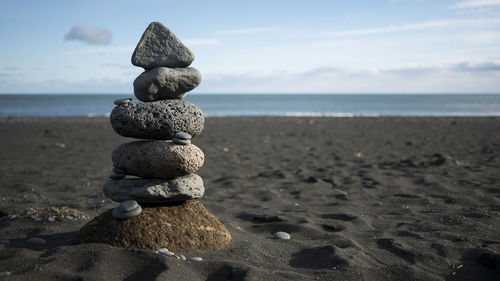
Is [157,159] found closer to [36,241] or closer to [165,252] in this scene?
[165,252]

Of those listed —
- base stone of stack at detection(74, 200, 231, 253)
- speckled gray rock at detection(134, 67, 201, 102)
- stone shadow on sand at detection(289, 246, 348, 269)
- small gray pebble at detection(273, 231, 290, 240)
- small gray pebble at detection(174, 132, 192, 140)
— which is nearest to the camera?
stone shadow on sand at detection(289, 246, 348, 269)

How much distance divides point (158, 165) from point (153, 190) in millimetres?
277

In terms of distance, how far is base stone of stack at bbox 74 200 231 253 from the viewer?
14.2ft

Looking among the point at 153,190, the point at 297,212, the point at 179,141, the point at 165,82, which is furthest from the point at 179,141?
the point at 297,212

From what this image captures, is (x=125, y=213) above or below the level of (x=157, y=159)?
below

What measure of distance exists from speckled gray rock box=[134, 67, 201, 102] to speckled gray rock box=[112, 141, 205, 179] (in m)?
0.58

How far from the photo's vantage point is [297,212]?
6.27 m

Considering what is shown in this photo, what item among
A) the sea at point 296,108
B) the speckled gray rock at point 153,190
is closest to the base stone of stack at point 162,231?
the speckled gray rock at point 153,190

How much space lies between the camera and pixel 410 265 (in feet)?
13.7

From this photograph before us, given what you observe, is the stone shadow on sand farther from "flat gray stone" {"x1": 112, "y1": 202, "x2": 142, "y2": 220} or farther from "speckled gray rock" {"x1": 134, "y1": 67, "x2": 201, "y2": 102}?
"speckled gray rock" {"x1": 134, "y1": 67, "x2": 201, "y2": 102}

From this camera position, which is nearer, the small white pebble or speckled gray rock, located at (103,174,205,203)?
the small white pebble

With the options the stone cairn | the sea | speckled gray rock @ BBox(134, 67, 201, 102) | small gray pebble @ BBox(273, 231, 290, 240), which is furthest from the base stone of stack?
the sea

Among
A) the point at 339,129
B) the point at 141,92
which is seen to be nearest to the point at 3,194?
the point at 141,92

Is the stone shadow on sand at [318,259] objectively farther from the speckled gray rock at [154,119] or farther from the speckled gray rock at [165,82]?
the speckled gray rock at [165,82]
